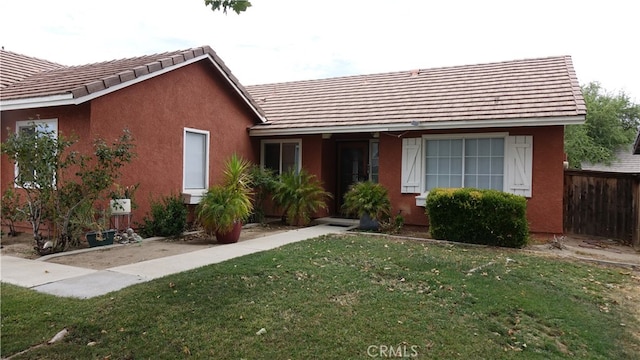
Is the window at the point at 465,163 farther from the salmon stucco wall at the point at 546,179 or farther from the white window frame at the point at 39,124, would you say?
the white window frame at the point at 39,124

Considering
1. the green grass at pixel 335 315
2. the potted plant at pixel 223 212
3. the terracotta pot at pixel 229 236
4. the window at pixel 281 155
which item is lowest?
the green grass at pixel 335 315

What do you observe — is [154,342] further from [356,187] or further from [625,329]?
[356,187]

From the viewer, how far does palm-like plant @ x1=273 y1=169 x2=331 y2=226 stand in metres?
11.8

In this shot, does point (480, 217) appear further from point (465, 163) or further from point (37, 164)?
point (37, 164)

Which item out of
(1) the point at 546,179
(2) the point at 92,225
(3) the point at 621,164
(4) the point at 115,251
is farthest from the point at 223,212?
(3) the point at 621,164

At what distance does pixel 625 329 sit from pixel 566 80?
26.7 feet

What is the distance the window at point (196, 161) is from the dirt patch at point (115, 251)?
1.64 m

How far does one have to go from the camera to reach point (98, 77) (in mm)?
9070

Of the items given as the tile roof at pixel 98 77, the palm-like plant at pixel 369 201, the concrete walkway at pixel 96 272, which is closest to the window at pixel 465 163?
the palm-like plant at pixel 369 201

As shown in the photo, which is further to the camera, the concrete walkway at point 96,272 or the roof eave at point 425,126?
the roof eave at point 425,126

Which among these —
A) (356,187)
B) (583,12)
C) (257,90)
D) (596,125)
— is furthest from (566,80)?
(596,125)

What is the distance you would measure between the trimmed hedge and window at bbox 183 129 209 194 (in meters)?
6.17

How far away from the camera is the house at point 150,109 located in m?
8.84

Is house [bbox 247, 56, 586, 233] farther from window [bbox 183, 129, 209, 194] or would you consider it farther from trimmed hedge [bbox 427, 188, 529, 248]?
window [bbox 183, 129, 209, 194]
